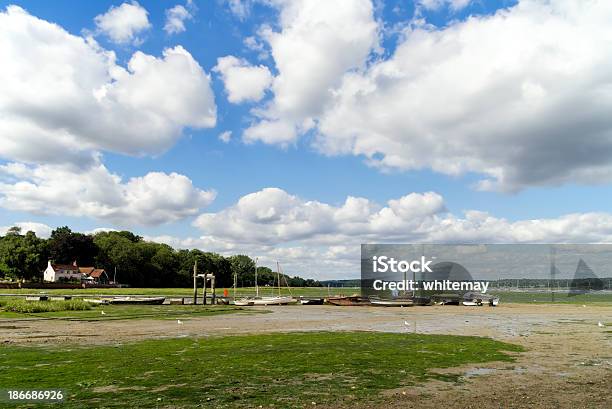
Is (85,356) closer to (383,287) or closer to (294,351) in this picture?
(294,351)

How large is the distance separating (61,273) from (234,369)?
149 meters

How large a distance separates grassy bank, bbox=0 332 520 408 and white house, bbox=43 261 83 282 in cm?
13745

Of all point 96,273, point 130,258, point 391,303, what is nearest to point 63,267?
point 96,273

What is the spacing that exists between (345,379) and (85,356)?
34.4 ft

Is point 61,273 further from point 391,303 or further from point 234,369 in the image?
point 234,369

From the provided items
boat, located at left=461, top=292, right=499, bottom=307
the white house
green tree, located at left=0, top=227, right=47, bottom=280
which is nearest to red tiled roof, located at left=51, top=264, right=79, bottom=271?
the white house

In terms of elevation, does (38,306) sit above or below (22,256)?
below

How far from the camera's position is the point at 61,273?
484 feet

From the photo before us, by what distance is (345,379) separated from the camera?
14883mm

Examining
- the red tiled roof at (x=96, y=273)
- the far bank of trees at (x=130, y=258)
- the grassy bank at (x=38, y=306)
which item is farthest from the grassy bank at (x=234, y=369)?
the red tiled roof at (x=96, y=273)

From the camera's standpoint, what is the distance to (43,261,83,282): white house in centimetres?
14550

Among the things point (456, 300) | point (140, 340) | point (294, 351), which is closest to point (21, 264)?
→ point (456, 300)

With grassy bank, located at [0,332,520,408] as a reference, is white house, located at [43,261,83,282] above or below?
above

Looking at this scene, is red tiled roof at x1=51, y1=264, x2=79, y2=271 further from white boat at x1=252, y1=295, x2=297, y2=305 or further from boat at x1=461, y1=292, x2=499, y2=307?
boat at x1=461, y1=292, x2=499, y2=307
